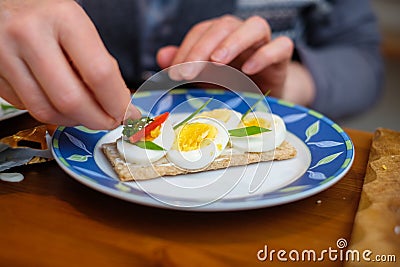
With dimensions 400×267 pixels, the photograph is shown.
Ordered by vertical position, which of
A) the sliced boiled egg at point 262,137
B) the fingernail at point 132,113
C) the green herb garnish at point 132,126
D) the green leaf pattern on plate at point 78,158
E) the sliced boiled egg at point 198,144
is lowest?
the sliced boiled egg at point 262,137

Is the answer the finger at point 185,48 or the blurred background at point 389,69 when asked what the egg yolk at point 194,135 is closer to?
the finger at point 185,48

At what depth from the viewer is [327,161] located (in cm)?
74

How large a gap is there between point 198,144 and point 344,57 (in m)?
1.04

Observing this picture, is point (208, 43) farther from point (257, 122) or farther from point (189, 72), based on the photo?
point (257, 122)

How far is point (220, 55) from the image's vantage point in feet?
3.16

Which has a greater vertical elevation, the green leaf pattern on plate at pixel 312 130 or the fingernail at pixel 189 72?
the fingernail at pixel 189 72

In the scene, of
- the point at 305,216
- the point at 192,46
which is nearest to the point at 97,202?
the point at 305,216

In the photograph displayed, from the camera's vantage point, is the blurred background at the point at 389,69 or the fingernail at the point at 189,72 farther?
the blurred background at the point at 389,69

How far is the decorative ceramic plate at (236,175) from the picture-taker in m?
0.60

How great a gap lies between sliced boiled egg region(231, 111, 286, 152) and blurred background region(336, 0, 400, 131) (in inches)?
73.6

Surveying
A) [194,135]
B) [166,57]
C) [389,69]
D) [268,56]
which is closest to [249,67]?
[268,56]

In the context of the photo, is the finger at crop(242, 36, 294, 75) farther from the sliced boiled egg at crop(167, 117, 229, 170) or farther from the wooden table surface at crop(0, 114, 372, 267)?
the wooden table surface at crop(0, 114, 372, 267)

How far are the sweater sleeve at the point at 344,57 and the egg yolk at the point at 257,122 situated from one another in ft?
2.49

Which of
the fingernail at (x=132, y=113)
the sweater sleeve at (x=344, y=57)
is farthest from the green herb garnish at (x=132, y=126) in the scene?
the sweater sleeve at (x=344, y=57)
